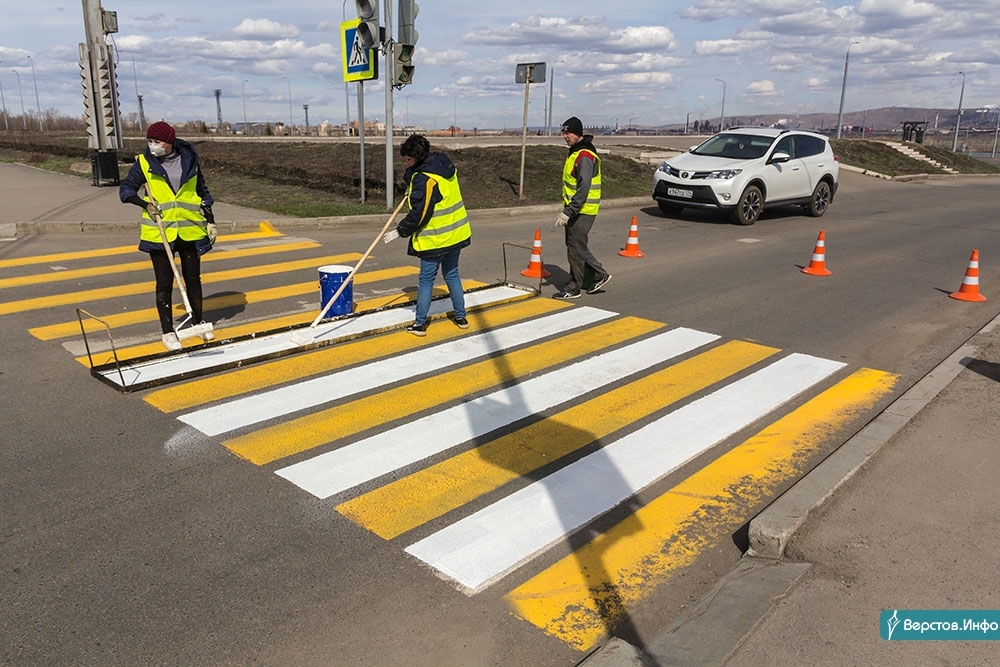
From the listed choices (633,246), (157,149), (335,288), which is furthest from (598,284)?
(157,149)

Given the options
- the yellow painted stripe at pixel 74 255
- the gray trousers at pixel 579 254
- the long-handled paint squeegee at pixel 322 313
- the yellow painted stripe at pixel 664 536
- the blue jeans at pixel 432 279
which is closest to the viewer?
the yellow painted stripe at pixel 664 536

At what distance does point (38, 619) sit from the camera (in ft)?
10.2

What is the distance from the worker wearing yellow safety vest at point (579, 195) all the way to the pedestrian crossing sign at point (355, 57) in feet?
21.8

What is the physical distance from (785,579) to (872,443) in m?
1.80

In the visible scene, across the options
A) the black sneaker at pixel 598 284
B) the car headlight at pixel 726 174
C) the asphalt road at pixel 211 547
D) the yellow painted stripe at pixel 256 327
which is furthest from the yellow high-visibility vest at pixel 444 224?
the car headlight at pixel 726 174

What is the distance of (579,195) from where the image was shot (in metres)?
8.56

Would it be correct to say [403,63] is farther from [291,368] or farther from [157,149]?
[291,368]

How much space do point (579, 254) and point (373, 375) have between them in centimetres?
366

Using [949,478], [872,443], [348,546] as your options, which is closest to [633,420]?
[872,443]

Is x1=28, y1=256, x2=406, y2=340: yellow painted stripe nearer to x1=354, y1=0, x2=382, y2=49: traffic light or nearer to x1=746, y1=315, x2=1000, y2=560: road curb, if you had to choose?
x1=746, y1=315, x2=1000, y2=560: road curb

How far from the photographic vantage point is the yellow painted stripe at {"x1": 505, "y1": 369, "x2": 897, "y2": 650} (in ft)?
10.8

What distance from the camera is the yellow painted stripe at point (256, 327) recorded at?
21.1ft

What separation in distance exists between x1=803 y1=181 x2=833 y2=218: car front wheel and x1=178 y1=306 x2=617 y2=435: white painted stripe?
11.5m

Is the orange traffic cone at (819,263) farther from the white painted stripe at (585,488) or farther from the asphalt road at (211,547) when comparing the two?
the white painted stripe at (585,488)
